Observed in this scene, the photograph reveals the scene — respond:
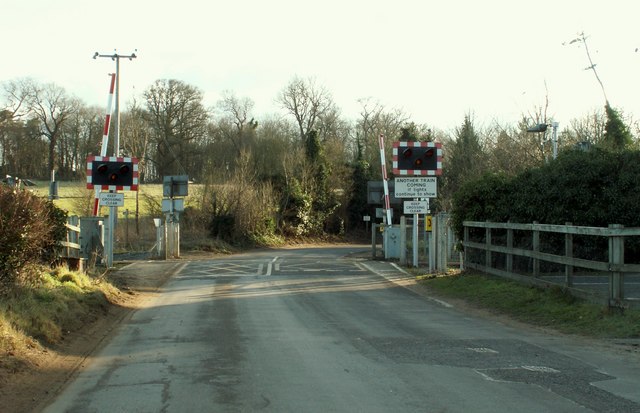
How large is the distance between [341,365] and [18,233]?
6.28 meters

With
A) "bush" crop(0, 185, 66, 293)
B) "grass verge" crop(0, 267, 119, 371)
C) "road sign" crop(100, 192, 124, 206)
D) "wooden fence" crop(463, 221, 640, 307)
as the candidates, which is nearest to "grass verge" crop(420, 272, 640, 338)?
"wooden fence" crop(463, 221, 640, 307)

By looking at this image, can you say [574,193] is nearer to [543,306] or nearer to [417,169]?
[417,169]

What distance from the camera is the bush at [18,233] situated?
35.1 feet

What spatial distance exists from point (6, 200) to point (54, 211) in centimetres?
370

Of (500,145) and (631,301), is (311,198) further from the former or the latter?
(631,301)

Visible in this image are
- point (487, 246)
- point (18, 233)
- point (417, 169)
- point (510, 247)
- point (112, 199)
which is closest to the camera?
point (18, 233)

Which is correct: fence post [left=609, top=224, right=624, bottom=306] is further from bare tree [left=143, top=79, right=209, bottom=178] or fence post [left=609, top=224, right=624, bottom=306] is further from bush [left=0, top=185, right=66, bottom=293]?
bare tree [left=143, top=79, right=209, bottom=178]

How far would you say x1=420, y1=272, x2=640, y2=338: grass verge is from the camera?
1053 centimetres

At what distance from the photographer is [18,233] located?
1083cm

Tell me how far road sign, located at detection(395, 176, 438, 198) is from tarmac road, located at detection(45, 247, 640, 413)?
7.57 metres

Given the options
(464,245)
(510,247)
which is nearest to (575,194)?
(510,247)

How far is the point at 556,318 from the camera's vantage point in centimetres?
1195

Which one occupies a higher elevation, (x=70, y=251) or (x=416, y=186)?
(x=416, y=186)

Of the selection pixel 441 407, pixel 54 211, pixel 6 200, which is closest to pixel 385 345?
pixel 441 407
